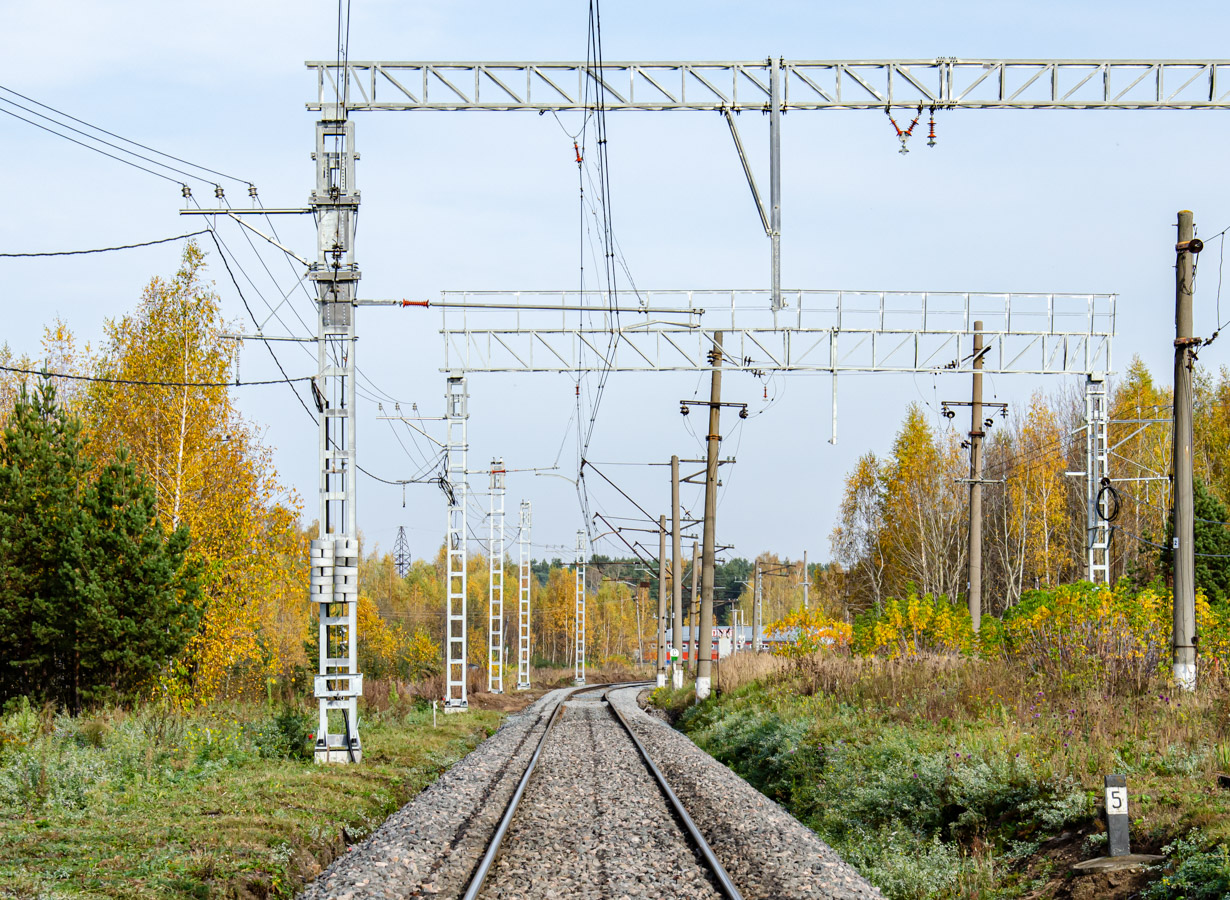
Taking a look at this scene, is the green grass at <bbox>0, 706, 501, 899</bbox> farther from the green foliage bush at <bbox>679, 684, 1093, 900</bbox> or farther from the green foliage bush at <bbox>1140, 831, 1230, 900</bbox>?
the green foliage bush at <bbox>1140, 831, 1230, 900</bbox>

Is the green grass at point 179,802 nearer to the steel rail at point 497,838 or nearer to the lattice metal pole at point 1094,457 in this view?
the steel rail at point 497,838

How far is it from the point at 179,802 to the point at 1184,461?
1396 cm

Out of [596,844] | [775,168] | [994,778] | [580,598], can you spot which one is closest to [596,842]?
[596,844]

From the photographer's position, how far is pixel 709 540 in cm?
3117

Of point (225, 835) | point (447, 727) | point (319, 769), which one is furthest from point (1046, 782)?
point (447, 727)

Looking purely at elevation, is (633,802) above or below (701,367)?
below

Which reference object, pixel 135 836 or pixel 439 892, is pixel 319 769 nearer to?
pixel 135 836

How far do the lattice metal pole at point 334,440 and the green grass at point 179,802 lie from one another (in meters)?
1.08

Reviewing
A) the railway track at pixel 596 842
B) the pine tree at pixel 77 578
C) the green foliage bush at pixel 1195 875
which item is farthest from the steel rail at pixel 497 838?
the pine tree at pixel 77 578

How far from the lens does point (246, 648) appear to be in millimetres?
31344

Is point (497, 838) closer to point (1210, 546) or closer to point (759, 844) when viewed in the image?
point (759, 844)

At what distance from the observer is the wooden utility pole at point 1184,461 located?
14.8 meters

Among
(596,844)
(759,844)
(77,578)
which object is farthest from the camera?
(77,578)

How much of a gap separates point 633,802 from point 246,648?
67.8 ft
